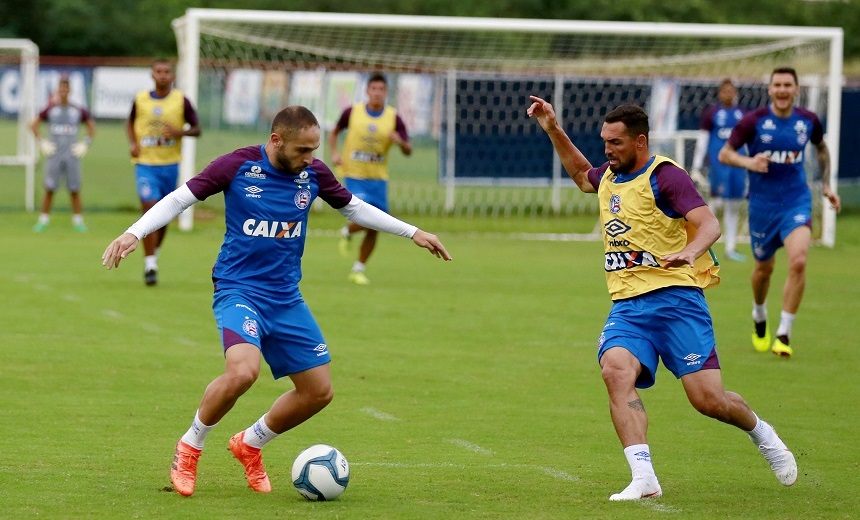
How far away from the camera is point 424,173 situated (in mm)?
31312

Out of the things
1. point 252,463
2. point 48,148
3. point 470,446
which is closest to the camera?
point 252,463

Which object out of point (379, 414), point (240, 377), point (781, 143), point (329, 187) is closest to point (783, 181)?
point (781, 143)

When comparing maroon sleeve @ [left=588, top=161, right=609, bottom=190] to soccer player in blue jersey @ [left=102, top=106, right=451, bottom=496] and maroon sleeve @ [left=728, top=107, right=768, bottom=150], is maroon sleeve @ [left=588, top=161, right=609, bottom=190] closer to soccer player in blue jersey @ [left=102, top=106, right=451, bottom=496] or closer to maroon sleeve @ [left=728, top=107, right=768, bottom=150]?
soccer player in blue jersey @ [left=102, top=106, right=451, bottom=496]

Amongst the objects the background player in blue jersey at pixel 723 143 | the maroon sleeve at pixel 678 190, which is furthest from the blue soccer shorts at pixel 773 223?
the background player in blue jersey at pixel 723 143

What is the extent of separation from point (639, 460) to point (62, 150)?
16866mm

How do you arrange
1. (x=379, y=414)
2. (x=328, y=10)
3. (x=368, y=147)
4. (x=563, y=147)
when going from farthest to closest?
(x=328, y=10) → (x=368, y=147) → (x=379, y=414) → (x=563, y=147)

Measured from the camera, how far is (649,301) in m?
6.65

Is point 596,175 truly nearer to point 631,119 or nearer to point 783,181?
point 631,119

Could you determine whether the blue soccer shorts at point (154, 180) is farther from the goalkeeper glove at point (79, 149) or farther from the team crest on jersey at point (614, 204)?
the team crest on jersey at point (614, 204)

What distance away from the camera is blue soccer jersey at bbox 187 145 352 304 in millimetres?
6539

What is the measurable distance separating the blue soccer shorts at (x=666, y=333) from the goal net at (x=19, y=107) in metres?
18.5

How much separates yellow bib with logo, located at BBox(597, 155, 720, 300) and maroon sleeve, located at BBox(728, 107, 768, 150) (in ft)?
15.3

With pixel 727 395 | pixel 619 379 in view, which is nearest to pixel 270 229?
pixel 619 379

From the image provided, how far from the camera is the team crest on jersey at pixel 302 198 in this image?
663cm
